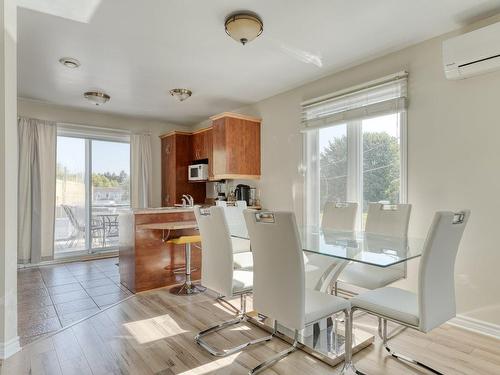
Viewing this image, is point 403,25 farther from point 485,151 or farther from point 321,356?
point 321,356

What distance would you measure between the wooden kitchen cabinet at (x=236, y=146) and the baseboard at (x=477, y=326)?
2950 mm

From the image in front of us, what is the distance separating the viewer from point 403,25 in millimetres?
2506

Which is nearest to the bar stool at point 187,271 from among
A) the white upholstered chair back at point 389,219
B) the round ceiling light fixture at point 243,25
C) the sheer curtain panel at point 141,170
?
the white upholstered chair back at point 389,219

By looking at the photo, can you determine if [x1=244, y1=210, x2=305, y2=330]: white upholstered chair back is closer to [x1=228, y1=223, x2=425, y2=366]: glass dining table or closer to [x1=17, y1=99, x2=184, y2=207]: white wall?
[x1=228, y1=223, x2=425, y2=366]: glass dining table

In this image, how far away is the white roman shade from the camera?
2893 mm

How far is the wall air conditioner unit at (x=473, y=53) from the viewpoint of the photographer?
221cm

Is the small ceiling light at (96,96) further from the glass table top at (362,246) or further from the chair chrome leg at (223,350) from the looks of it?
the chair chrome leg at (223,350)

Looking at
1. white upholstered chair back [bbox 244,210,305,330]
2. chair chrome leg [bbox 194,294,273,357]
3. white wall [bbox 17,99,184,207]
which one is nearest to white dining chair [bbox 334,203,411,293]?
chair chrome leg [bbox 194,294,273,357]

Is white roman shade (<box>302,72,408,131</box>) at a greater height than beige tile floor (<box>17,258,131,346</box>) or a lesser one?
greater

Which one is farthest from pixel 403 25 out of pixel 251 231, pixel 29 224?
pixel 29 224

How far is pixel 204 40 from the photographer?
274cm

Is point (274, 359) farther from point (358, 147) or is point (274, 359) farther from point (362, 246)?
point (358, 147)

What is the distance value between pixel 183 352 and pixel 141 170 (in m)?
4.08

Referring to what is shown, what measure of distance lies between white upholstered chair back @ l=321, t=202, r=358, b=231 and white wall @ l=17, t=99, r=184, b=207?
380 cm
